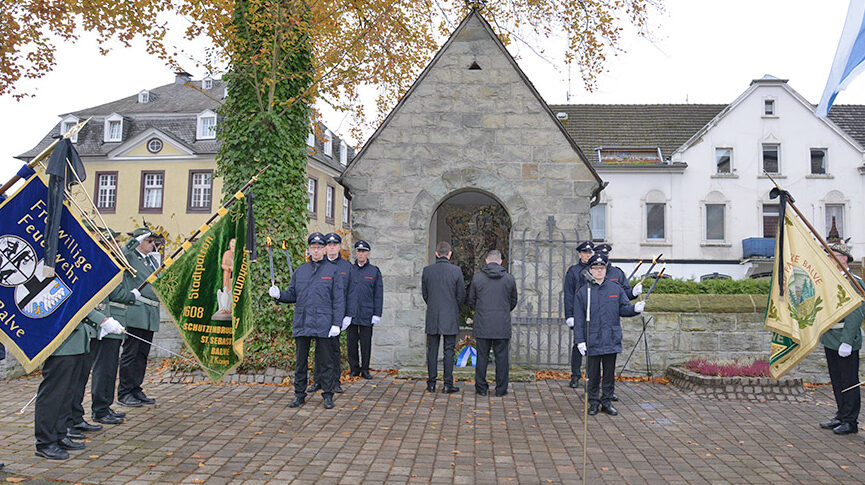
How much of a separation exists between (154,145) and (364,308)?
90.1ft

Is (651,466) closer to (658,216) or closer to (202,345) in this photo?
(202,345)

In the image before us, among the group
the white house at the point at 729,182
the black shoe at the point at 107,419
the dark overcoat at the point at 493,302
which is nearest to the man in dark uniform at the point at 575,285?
the dark overcoat at the point at 493,302

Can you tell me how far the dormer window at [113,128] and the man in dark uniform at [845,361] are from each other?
3435 cm

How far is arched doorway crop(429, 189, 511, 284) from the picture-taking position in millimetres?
13117

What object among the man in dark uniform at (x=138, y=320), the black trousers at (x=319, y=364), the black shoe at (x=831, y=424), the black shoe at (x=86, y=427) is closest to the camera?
the black shoe at (x=86, y=427)

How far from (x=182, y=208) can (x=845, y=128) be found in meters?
32.9

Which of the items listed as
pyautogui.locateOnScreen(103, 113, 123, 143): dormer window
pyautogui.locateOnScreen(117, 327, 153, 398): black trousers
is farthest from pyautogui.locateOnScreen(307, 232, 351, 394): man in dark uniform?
pyautogui.locateOnScreen(103, 113, 123, 143): dormer window

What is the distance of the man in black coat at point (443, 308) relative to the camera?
28.7ft

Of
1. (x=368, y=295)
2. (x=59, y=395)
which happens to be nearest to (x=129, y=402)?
(x=59, y=395)

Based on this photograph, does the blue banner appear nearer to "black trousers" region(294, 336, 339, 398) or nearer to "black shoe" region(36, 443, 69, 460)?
"black shoe" region(36, 443, 69, 460)

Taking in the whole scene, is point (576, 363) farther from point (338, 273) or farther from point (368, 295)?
point (338, 273)

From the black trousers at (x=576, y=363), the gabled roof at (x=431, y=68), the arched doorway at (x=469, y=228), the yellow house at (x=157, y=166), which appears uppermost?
the yellow house at (x=157, y=166)

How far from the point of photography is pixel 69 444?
566cm

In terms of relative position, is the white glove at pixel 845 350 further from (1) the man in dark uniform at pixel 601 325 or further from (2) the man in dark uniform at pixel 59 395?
(2) the man in dark uniform at pixel 59 395
